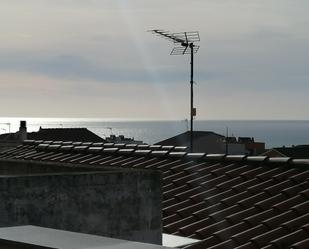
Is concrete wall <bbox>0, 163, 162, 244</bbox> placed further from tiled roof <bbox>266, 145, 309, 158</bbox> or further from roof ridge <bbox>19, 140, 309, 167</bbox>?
tiled roof <bbox>266, 145, 309, 158</bbox>

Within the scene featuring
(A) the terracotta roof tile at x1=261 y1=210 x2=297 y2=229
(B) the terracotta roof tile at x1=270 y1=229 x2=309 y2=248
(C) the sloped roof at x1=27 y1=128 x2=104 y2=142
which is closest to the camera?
(B) the terracotta roof tile at x1=270 y1=229 x2=309 y2=248

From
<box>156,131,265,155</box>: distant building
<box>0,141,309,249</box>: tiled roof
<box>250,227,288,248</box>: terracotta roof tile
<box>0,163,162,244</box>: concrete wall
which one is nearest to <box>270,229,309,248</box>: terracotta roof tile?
<box>0,141,309,249</box>: tiled roof

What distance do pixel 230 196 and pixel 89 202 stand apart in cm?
449

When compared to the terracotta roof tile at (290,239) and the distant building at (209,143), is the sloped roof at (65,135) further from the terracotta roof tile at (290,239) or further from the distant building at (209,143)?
the terracotta roof tile at (290,239)

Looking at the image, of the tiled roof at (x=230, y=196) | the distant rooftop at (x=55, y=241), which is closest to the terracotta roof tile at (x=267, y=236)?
the tiled roof at (x=230, y=196)

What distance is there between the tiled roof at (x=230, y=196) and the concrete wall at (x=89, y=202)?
3.17ft

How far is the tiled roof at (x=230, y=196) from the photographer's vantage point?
9016 mm

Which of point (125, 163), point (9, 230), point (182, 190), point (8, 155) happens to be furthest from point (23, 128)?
point (9, 230)

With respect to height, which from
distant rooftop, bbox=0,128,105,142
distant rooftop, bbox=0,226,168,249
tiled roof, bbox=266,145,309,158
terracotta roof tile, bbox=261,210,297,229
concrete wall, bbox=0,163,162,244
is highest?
distant rooftop, bbox=0,226,168,249

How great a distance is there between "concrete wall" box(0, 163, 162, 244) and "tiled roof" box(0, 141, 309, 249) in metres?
0.97

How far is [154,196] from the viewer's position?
8398 millimetres

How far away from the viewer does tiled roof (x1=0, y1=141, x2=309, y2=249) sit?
9016 millimetres

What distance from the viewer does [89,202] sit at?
762 centimetres

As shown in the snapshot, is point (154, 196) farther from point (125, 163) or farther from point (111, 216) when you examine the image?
point (125, 163)
